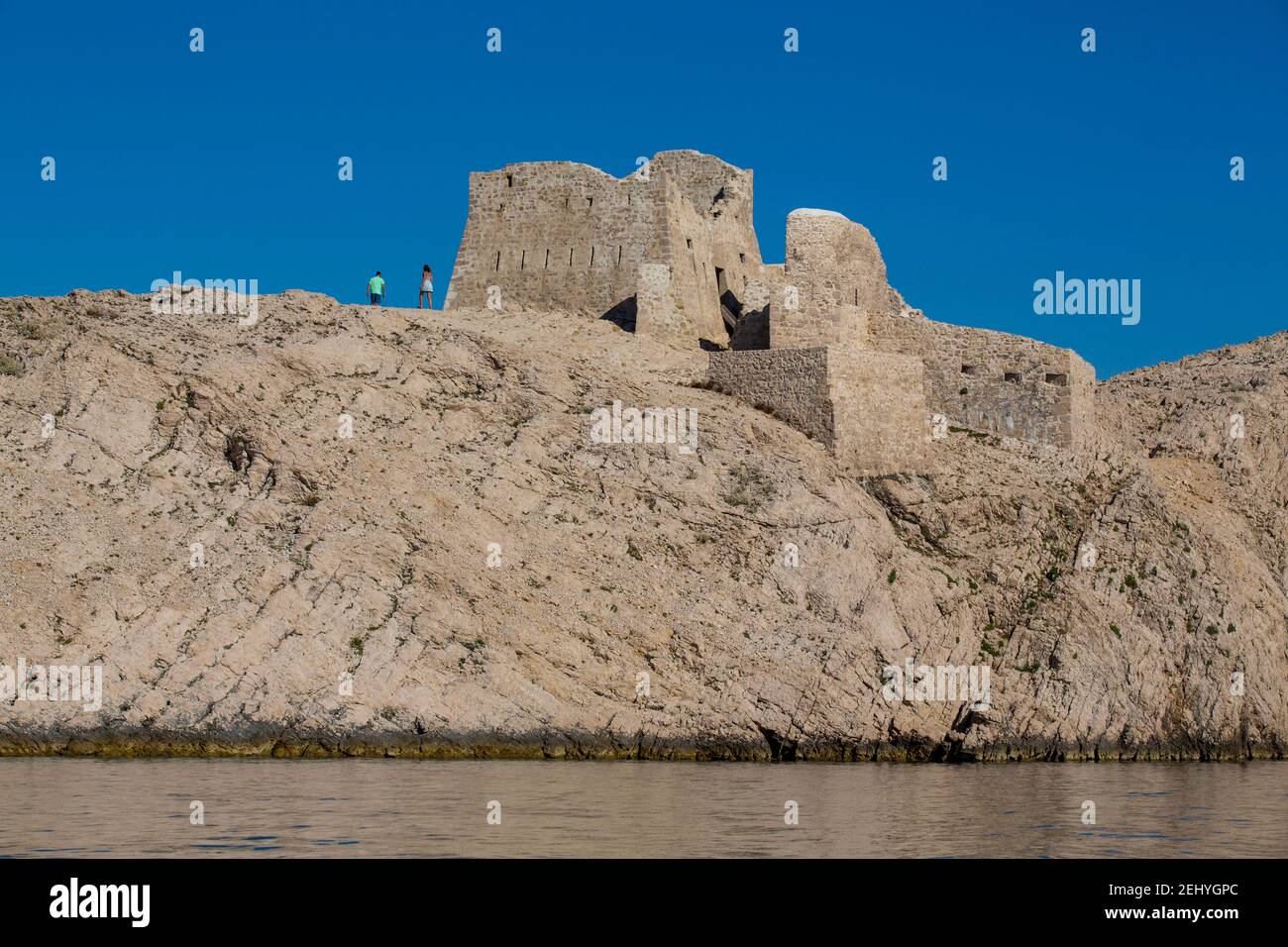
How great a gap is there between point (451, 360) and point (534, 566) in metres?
5.81

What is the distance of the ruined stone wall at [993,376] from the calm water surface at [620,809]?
31.1 feet

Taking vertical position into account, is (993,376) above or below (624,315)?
below

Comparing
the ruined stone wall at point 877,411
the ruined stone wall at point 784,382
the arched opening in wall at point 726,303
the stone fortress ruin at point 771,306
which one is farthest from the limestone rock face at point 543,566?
the arched opening in wall at point 726,303

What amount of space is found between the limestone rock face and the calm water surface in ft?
4.99

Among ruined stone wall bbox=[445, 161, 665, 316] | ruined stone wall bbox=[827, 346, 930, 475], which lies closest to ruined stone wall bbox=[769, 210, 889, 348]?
ruined stone wall bbox=[827, 346, 930, 475]

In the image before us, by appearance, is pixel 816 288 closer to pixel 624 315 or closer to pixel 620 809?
pixel 624 315

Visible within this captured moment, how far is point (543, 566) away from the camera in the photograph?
106ft

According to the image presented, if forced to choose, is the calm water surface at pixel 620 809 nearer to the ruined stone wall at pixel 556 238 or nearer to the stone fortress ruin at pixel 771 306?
the stone fortress ruin at pixel 771 306

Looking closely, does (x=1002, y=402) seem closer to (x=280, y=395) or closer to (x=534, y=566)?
(x=534, y=566)

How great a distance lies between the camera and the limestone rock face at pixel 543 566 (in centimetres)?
2994

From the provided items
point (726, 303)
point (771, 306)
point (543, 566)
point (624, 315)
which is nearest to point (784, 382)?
point (771, 306)

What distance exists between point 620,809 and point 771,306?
16.6 m
